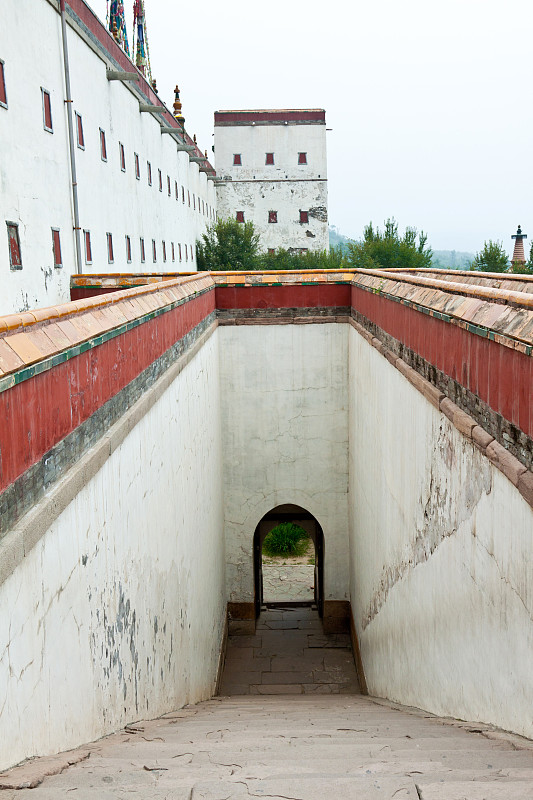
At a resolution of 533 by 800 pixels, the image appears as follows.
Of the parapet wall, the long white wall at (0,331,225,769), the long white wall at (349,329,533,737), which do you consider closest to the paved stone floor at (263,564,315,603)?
the parapet wall

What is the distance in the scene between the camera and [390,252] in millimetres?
42062

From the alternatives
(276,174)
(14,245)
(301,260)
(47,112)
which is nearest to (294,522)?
(14,245)

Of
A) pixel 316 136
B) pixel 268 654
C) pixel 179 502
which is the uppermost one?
pixel 316 136

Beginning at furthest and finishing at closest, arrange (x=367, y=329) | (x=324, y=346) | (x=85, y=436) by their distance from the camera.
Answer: (x=324, y=346) < (x=367, y=329) < (x=85, y=436)

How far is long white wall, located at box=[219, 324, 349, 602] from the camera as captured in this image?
1330 centimetres

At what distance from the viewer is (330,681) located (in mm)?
12242

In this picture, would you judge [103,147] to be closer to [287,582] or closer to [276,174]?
[287,582]

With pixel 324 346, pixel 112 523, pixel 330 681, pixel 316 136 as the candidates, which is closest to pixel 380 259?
pixel 316 136

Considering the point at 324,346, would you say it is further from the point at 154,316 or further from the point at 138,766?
the point at 138,766

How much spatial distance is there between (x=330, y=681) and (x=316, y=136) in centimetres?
3528

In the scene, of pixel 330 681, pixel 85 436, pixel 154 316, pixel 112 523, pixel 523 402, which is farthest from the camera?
pixel 330 681

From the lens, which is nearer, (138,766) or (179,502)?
(138,766)

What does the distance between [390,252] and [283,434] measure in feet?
99.9

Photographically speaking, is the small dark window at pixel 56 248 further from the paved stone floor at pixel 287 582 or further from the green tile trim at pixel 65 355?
the paved stone floor at pixel 287 582
